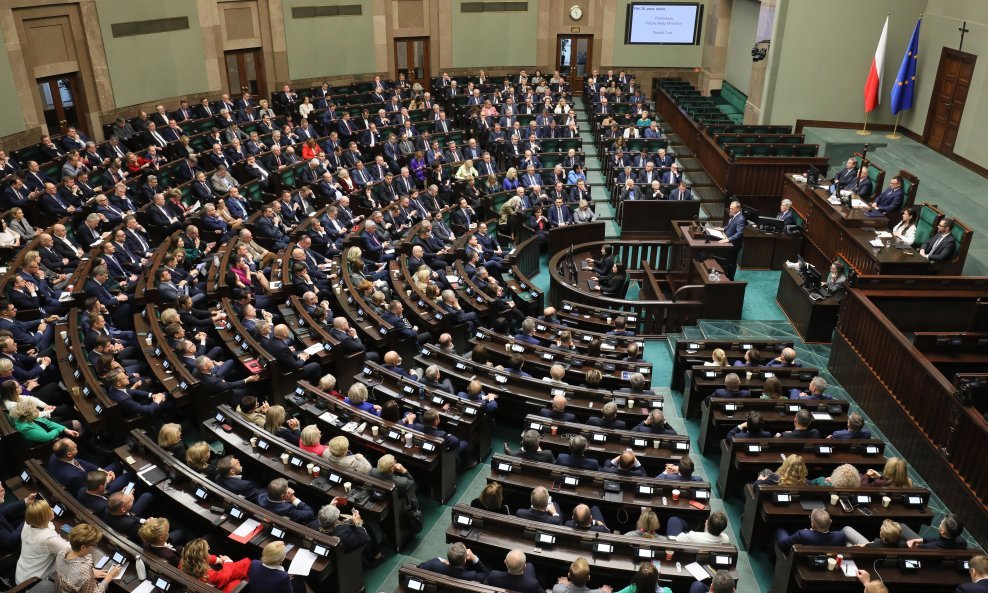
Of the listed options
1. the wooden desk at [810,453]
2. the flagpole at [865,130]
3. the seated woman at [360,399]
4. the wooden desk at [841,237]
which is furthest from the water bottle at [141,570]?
the flagpole at [865,130]

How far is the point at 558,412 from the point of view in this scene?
721 centimetres

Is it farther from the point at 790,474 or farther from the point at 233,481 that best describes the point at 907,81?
the point at 233,481

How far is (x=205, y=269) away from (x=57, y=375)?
2.85 m

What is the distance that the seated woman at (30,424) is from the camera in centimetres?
651

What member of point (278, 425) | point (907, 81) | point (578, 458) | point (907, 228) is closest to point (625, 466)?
point (578, 458)

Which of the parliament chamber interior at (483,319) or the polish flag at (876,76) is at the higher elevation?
the polish flag at (876,76)

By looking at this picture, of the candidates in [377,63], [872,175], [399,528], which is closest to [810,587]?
[399,528]

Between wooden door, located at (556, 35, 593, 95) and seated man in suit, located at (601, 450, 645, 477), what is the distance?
63.9ft

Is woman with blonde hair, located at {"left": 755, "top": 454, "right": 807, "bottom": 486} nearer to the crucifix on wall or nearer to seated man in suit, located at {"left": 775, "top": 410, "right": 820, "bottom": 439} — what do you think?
seated man in suit, located at {"left": 775, "top": 410, "right": 820, "bottom": 439}

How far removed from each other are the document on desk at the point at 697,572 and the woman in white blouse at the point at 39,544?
431 cm

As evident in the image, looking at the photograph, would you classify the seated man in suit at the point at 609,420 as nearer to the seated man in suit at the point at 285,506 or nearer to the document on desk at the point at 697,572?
the document on desk at the point at 697,572

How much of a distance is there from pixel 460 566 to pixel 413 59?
20.4 metres

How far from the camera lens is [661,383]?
9383mm

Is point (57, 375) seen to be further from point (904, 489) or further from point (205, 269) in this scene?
point (904, 489)
